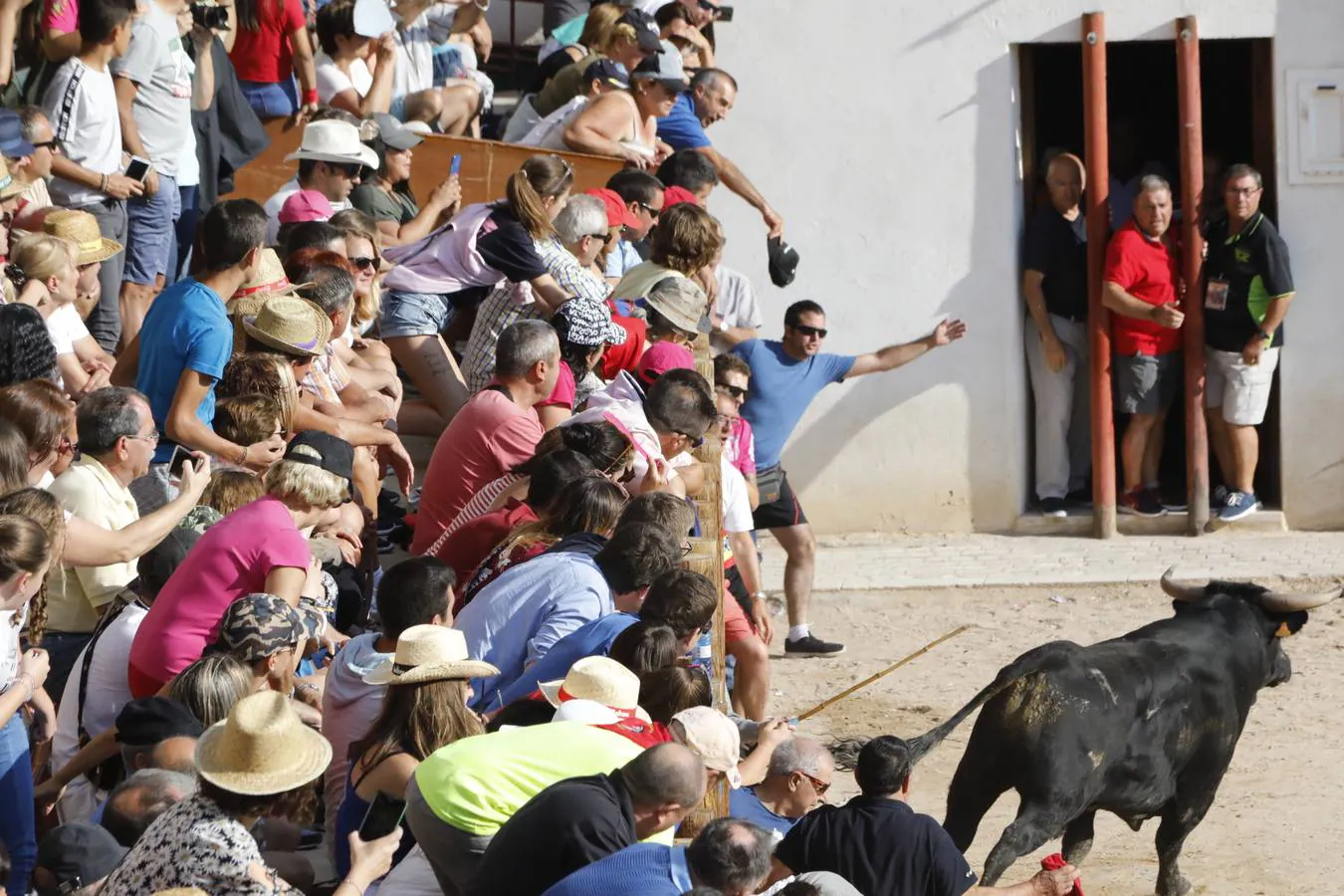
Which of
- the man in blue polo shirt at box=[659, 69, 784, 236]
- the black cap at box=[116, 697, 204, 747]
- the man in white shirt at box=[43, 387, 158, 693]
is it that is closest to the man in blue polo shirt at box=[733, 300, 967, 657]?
the man in blue polo shirt at box=[659, 69, 784, 236]

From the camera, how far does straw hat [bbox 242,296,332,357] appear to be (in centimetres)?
759

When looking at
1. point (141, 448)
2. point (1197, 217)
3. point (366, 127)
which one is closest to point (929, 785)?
point (366, 127)

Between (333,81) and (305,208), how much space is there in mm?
2671

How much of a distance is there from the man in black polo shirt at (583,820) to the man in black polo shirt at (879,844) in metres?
1.20

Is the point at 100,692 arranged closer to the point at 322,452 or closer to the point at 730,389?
the point at 322,452

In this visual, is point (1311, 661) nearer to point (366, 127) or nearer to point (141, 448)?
point (366, 127)

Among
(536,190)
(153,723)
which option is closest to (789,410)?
(536,190)

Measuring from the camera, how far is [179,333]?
7258 mm

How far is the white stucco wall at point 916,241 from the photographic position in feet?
50.7

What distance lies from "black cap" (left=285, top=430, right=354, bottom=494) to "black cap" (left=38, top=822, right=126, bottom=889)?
189 cm

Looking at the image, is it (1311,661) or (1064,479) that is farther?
(1064,479)

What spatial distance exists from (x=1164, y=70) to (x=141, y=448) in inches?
495

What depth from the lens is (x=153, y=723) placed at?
5.22 metres

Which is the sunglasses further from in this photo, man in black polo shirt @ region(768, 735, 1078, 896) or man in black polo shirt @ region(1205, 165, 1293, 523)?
man in black polo shirt @ region(1205, 165, 1293, 523)
